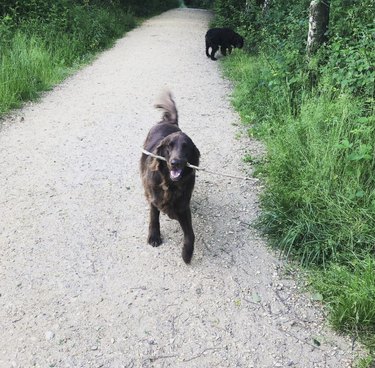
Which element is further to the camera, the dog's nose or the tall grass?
the tall grass

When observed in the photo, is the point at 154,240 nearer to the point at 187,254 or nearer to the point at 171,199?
the point at 187,254

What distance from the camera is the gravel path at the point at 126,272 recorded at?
8.72 feet

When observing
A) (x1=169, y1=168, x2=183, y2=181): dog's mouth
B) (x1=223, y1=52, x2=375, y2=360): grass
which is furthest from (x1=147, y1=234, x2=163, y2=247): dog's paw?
(x1=223, y1=52, x2=375, y2=360): grass

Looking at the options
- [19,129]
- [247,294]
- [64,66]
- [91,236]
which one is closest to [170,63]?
[64,66]

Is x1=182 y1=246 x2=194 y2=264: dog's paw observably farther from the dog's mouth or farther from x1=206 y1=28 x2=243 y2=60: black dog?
x1=206 y1=28 x2=243 y2=60: black dog

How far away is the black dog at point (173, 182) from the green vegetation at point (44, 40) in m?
4.00

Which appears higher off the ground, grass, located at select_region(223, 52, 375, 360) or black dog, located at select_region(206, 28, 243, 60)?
black dog, located at select_region(206, 28, 243, 60)

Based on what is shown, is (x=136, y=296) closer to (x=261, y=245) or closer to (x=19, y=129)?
(x=261, y=245)

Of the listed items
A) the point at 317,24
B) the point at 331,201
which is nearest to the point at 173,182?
the point at 331,201

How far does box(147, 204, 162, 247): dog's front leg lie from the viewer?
3.59m

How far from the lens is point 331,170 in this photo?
368 cm

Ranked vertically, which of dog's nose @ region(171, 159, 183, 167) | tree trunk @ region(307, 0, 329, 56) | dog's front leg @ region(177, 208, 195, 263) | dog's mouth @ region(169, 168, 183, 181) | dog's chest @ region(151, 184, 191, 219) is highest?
tree trunk @ region(307, 0, 329, 56)

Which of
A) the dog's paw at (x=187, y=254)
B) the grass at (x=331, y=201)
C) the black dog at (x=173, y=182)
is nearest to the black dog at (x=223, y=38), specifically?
the grass at (x=331, y=201)

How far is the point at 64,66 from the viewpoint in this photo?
9133 millimetres
